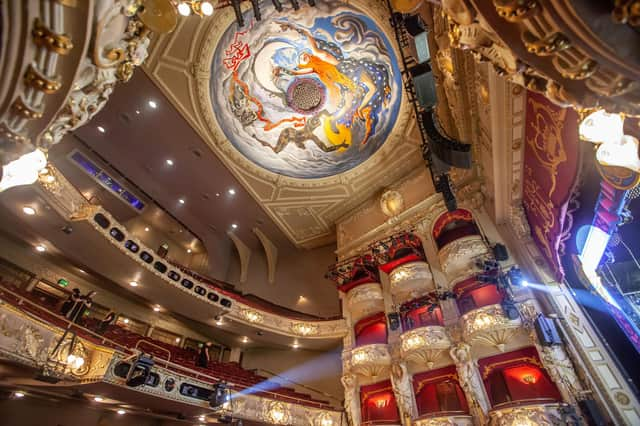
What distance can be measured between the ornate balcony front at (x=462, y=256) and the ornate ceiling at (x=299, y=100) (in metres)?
4.36

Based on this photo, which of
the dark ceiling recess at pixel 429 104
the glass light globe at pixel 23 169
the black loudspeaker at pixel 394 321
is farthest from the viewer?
the black loudspeaker at pixel 394 321

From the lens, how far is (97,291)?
10.9m

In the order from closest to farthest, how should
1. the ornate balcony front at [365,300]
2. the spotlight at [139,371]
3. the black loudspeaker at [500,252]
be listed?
the spotlight at [139,371] < the black loudspeaker at [500,252] < the ornate balcony front at [365,300]

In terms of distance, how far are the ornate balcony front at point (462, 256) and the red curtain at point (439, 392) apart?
109 inches

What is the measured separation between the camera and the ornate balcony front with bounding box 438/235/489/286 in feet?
30.8

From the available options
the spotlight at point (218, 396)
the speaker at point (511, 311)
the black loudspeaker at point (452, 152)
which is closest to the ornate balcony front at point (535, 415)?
the speaker at point (511, 311)

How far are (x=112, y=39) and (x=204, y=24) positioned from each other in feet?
28.7

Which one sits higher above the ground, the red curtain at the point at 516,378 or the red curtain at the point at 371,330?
the red curtain at the point at 371,330

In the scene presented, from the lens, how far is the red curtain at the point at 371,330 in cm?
1088

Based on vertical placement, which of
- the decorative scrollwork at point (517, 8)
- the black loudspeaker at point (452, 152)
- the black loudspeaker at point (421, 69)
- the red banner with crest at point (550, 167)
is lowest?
the decorative scrollwork at point (517, 8)

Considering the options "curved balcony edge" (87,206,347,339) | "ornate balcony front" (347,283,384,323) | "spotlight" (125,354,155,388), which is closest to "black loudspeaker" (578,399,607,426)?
"ornate balcony front" (347,283,384,323)

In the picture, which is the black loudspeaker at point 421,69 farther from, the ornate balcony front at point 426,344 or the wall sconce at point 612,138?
the ornate balcony front at point 426,344

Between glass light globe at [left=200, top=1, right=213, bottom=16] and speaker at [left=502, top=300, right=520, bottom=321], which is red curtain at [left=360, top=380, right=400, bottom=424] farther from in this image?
glass light globe at [left=200, top=1, right=213, bottom=16]

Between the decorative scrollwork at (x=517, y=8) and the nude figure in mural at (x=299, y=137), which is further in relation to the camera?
the nude figure in mural at (x=299, y=137)
